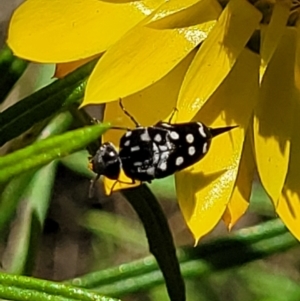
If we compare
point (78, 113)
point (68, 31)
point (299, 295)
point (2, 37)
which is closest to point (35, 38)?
point (68, 31)

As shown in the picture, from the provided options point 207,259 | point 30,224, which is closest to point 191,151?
point 207,259

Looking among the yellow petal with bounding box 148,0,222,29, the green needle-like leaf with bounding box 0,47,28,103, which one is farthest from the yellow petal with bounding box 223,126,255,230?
the green needle-like leaf with bounding box 0,47,28,103

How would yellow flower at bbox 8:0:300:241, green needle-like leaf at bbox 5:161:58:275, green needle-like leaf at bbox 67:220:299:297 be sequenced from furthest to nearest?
green needle-like leaf at bbox 5:161:58:275
green needle-like leaf at bbox 67:220:299:297
yellow flower at bbox 8:0:300:241

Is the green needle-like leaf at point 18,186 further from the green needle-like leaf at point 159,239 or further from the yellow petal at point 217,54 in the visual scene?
the yellow petal at point 217,54

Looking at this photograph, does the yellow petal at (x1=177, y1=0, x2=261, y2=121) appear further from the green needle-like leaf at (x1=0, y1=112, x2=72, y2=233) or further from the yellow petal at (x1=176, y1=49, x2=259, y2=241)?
the green needle-like leaf at (x1=0, y1=112, x2=72, y2=233)

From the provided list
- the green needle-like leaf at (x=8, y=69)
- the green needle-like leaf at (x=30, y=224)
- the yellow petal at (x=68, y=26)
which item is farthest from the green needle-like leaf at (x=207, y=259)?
the yellow petal at (x=68, y=26)

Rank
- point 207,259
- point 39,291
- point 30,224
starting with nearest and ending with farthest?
point 39,291
point 207,259
point 30,224

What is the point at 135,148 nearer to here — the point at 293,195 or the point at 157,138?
the point at 157,138
